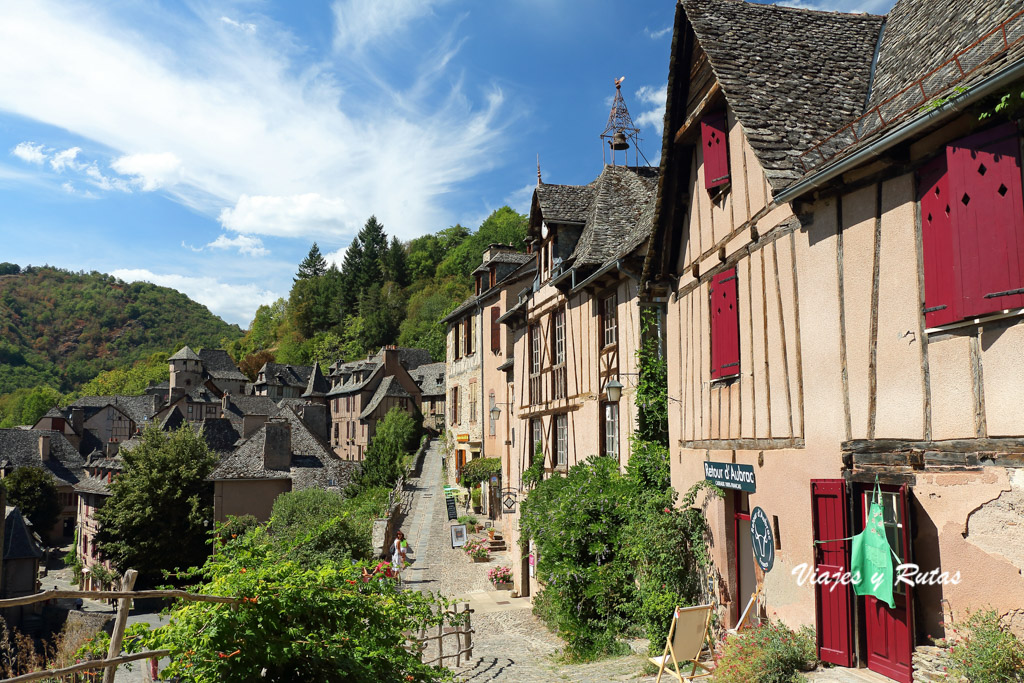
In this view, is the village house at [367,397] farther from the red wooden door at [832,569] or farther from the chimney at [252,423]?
the red wooden door at [832,569]

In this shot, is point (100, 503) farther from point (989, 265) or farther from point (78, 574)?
point (989, 265)

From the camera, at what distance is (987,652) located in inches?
208

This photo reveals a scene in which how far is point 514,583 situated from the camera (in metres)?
18.8

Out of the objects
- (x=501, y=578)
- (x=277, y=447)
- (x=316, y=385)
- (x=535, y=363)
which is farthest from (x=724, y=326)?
(x=316, y=385)

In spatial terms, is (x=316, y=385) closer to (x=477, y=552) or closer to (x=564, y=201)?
(x=477, y=552)

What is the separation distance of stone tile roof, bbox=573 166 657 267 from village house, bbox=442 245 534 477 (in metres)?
10.1

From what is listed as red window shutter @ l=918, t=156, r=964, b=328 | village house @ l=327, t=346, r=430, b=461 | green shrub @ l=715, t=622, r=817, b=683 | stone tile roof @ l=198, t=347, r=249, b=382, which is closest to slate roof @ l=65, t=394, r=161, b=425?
stone tile roof @ l=198, t=347, r=249, b=382

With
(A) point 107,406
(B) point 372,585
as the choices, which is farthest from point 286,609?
(A) point 107,406

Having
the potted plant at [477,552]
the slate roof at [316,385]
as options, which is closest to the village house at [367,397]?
the slate roof at [316,385]

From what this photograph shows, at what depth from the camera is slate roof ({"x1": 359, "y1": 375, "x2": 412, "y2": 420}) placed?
55.5 metres

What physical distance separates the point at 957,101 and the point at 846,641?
16.4 feet

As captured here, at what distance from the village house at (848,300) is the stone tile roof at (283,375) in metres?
75.5

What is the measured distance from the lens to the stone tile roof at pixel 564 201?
17.3m

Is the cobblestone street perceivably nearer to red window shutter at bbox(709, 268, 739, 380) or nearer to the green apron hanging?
the green apron hanging
